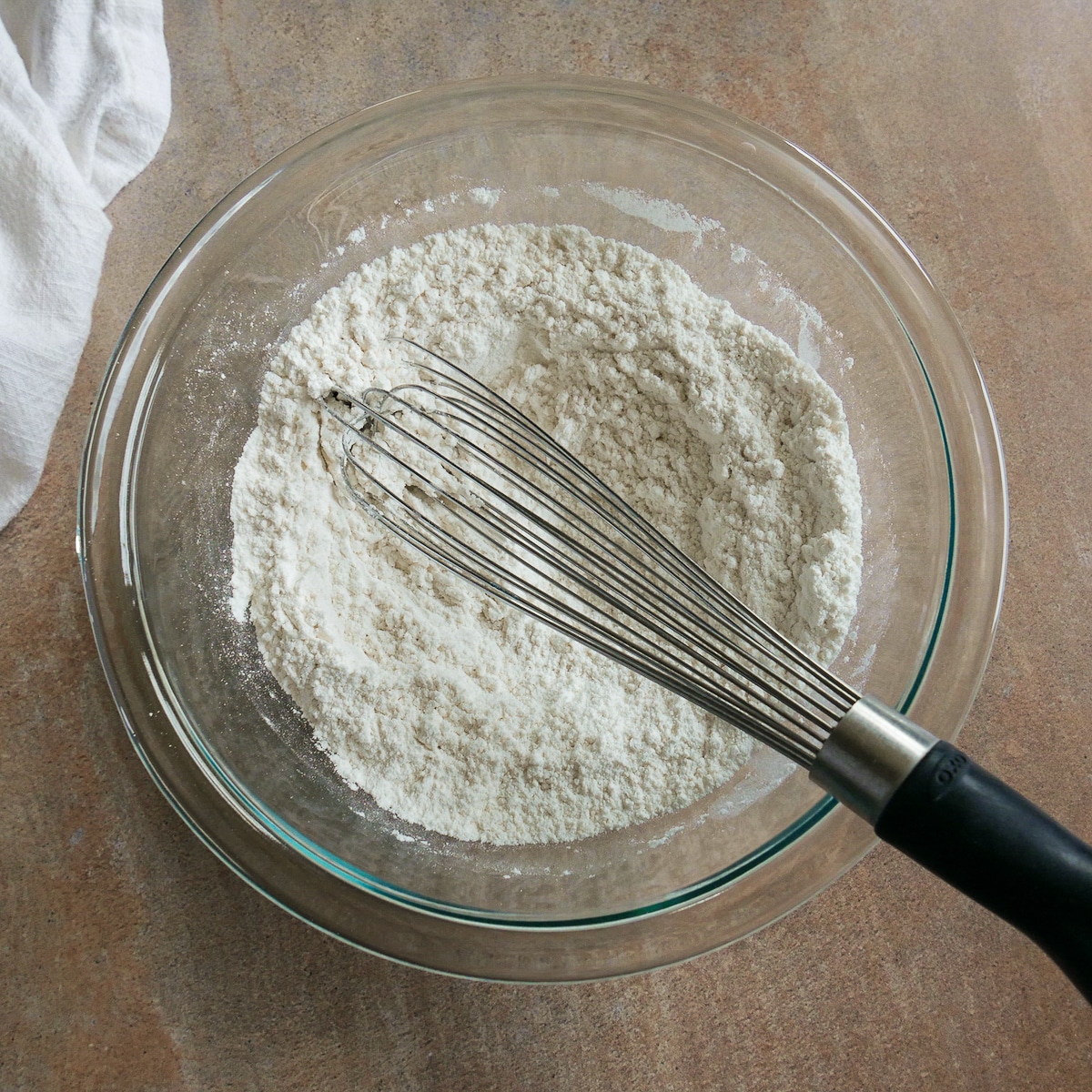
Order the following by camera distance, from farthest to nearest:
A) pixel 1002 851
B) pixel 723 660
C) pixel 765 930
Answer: pixel 765 930 → pixel 723 660 → pixel 1002 851

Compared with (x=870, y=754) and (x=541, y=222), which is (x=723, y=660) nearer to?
(x=870, y=754)

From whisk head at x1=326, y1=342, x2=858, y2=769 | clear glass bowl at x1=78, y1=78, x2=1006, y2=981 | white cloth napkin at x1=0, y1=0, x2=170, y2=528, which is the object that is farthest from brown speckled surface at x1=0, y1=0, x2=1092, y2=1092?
whisk head at x1=326, y1=342, x2=858, y2=769

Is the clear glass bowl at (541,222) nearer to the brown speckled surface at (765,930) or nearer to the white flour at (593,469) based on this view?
the white flour at (593,469)

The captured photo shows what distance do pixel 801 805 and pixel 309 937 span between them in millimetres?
522

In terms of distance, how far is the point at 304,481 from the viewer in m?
0.89

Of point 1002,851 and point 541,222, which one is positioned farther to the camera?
point 541,222

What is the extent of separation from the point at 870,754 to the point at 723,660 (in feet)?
0.45

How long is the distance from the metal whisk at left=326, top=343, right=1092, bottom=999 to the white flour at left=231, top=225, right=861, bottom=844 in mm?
40

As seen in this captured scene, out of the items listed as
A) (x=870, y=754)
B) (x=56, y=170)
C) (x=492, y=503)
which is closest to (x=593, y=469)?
(x=492, y=503)

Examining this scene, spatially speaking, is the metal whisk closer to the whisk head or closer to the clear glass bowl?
the whisk head

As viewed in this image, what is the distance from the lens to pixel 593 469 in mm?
929

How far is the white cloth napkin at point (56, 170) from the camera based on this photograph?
0.94 m

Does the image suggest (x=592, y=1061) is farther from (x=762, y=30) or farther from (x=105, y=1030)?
(x=762, y=30)

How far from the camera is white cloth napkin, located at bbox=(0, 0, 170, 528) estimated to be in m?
0.94
